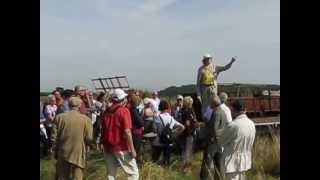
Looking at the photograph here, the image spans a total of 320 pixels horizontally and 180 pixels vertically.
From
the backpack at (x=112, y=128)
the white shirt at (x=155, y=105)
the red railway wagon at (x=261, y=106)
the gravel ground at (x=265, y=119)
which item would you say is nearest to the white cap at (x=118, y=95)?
the backpack at (x=112, y=128)

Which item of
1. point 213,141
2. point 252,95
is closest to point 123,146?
point 213,141

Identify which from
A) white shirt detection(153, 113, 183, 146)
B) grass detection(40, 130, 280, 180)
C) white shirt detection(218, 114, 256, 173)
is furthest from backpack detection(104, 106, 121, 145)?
white shirt detection(153, 113, 183, 146)

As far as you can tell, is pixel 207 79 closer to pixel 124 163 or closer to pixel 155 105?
pixel 155 105

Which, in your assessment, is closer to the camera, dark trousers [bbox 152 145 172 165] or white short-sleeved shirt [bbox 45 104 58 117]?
dark trousers [bbox 152 145 172 165]

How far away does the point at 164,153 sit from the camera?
827 centimetres

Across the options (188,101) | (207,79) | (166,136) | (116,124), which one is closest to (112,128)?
(116,124)

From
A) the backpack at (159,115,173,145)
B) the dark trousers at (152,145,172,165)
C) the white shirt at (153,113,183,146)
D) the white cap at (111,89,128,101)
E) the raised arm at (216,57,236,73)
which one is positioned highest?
the raised arm at (216,57,236,73)

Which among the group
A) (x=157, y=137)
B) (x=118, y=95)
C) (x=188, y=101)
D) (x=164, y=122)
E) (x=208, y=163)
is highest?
(x=118, y=95)

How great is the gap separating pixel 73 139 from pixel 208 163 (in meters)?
1.74

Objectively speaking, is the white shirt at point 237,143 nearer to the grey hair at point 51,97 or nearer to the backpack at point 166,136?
the backpack at point 166,136

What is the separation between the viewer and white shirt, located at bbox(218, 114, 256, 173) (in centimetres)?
638

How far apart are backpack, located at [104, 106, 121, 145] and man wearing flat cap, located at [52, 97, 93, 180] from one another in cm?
22

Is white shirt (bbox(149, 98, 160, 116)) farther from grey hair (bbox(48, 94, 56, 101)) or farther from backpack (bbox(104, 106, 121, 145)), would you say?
backpack (bbox(104, 106, 121, 145))
